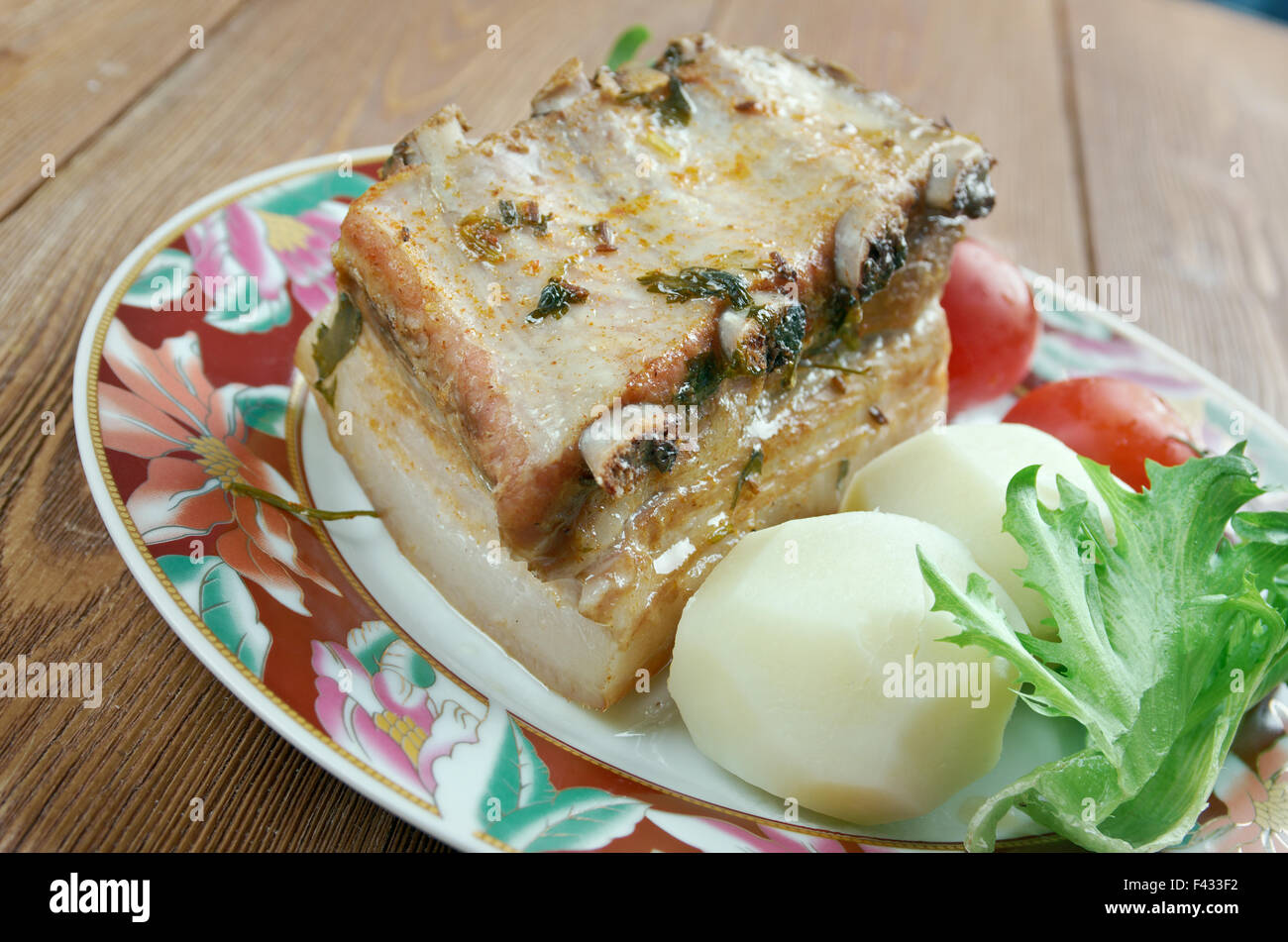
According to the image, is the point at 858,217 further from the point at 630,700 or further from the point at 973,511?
the point at 630,700

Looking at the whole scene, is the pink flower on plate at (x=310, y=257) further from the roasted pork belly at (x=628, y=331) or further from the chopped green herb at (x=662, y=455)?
the chopped green herb at (x=662, y=455)

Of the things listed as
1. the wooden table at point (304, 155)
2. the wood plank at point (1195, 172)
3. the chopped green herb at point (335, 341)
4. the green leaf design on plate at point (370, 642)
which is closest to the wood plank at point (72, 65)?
the wooden table at point (304, 155)

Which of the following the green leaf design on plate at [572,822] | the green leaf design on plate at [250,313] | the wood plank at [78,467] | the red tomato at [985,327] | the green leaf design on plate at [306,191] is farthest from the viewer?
the red tomato at [985,327]

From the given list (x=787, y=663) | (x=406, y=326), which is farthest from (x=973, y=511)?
(x=406, y=326)

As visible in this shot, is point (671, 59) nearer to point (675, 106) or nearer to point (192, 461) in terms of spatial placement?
point (675, 106)
